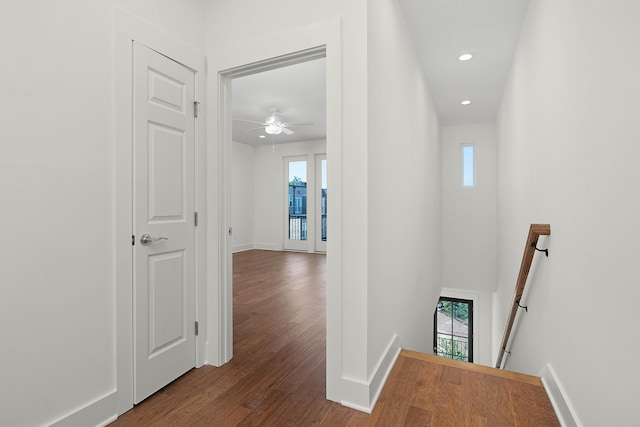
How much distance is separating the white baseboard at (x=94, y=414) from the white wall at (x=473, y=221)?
6.20 metres

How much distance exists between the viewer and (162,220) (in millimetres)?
1938

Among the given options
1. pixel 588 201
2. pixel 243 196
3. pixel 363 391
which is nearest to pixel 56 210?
pixel 363 391

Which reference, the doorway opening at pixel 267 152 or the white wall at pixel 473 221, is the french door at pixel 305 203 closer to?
the doorway opening at pixel 267 152

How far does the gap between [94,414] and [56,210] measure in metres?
1.03

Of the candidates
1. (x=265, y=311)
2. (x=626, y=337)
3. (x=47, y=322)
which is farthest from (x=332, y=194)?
(x=265, y=311)

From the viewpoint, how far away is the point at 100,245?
1.61 meters

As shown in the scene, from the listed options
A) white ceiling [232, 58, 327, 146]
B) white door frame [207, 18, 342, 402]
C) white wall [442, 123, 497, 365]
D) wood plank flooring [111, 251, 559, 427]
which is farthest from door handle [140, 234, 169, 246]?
white wall [442, 123, 497, 365]

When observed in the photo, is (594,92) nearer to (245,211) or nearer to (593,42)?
(593,42)

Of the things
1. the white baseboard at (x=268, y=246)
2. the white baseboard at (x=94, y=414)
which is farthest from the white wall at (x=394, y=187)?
the white baseboard at (x=268, y=246)

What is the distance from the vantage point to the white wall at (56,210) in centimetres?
129

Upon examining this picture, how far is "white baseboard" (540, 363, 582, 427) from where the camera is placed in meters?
1.49

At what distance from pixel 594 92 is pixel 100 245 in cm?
241

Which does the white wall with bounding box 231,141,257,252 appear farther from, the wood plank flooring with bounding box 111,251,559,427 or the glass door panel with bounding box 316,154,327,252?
the wood plank flooring with bounding box 111,251,559,427

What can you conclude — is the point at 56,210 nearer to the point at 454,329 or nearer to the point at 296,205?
the point at 296,205
